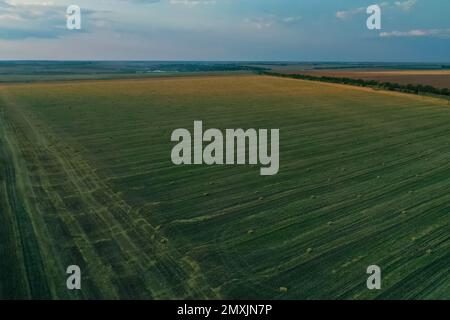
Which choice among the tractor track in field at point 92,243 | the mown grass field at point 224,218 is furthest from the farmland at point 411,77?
the tractor track in field at point 92,243

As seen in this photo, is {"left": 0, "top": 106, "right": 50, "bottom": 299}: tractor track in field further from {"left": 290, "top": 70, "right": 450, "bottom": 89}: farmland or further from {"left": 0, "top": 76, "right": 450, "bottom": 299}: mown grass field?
{"left": 290, "top": 70, "right": 450, "bottom": 89}: farmland

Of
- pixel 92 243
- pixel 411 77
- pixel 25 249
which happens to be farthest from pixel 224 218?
pixel 411 77

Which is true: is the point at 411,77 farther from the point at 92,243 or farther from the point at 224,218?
the point at 92,243

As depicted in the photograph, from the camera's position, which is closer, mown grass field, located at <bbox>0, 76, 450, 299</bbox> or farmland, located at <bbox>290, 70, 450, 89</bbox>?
mown grass field, located at <bbox>0, 76, 450, 299</bbox>

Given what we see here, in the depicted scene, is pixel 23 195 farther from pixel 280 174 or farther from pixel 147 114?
pixel 147 114

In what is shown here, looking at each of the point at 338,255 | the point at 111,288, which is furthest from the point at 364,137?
the point at 111,288

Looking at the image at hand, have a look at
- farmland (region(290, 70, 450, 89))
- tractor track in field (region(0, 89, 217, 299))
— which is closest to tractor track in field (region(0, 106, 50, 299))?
tractor track in field (region(0, 89, 217, 299))
